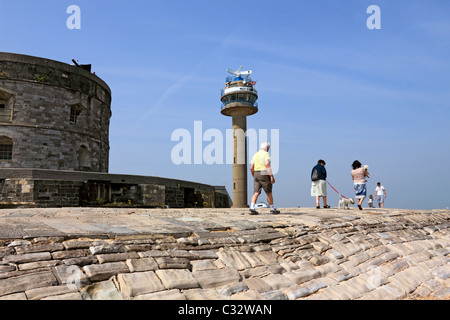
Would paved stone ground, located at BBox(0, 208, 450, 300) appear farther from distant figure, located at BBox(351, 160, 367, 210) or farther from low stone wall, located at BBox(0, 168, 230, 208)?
low stone wall, located at BBox(0, 168, 230, 208)

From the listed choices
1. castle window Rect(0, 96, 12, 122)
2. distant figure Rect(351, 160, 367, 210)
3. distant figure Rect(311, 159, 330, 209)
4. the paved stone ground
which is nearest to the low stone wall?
castle window Rect(0, 96, 12, 122)

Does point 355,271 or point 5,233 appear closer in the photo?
point 5,233

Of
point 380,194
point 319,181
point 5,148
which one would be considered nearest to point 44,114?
point 5,148

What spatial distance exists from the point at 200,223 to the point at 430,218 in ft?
23.2

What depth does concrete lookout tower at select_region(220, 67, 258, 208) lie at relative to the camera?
23422 millimetres

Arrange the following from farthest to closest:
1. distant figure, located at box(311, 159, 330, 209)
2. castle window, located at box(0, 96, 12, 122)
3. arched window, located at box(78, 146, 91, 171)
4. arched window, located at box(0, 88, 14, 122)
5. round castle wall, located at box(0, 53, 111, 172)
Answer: arched window, located at box(78, 146, 91, 171) → castle window, located at box(0, 96, 12, 122) → arched window, located at box(0, 88, 14, 122) → round castle wall, located at box(0, 53, 111, 172) → distant figure, located at box(311, 159, 330, 209)

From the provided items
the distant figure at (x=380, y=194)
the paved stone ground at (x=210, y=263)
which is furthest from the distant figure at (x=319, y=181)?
the distant figure at (x=380, y=194)

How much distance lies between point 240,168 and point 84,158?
400 inches

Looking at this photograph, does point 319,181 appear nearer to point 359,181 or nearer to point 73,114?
point 359,181

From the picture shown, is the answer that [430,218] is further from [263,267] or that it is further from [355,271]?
[263,267]

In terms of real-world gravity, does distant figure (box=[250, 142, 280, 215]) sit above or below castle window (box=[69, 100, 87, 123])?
below

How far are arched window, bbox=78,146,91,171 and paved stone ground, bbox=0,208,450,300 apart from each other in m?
17.6
